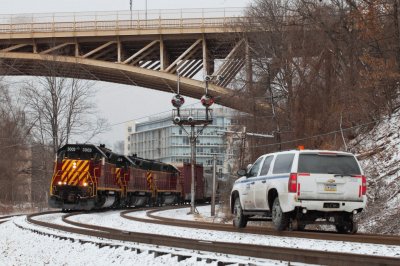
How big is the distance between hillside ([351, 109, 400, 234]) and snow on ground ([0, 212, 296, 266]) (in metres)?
6.69

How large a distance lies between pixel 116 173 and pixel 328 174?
77.6 feet

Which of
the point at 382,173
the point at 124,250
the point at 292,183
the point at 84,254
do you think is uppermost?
the point at 382,173

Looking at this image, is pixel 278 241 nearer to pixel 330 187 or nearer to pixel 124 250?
pixel 330 187

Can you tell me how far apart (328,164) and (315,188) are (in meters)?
0.67

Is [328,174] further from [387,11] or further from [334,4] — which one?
[334,4]

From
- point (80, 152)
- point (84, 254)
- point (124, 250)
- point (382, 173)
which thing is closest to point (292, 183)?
point (124, 250)

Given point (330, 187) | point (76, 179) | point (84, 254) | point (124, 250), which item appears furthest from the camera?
point (76, 179)

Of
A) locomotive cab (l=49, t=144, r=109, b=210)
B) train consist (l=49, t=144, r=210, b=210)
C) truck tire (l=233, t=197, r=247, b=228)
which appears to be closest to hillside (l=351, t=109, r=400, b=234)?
truck tire (l=233, t=197, r=247, b=228)

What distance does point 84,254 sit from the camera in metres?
12.5

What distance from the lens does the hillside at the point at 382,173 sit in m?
16.1

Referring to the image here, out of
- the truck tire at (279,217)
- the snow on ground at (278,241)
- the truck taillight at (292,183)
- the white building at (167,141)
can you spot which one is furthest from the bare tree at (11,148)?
the white building at (167,141)

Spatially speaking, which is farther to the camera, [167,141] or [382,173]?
[167,141]

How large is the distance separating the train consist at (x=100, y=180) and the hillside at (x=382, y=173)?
13.3m

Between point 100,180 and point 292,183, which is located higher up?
point 100,180
